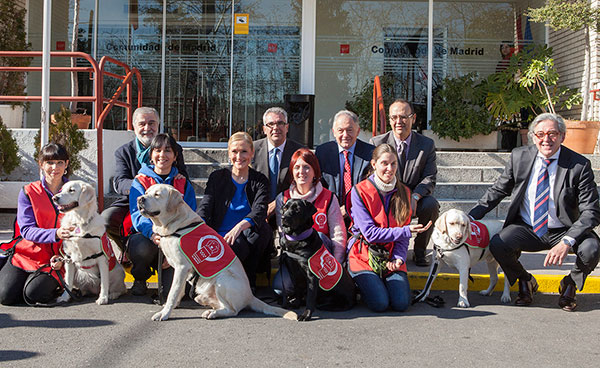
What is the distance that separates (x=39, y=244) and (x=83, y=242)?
20.4 inches

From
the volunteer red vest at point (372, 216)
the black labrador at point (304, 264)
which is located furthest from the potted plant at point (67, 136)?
the volunteer red vest at point (372, 216)

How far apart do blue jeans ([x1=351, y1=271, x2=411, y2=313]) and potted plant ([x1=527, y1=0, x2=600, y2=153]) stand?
6.42 m

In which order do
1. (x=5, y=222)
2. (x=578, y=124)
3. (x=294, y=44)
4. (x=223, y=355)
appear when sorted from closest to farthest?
(x=223, y=355) < (x=5, y=222) < (x=578, y=124) < (x=294, y=44)

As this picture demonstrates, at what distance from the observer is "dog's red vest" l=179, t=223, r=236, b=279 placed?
13.6 feet

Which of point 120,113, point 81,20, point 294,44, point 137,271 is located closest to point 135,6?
point 81,20

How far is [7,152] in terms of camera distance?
7586mm

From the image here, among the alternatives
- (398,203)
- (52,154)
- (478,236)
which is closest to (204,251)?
(52,154)

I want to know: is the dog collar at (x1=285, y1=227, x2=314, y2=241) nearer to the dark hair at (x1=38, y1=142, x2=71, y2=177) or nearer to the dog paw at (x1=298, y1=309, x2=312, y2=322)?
the dog paw at (x1=298, y1=309, x2=312, y2=322)

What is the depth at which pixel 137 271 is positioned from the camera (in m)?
4.84

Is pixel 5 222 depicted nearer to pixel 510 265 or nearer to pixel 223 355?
pixel 223 355

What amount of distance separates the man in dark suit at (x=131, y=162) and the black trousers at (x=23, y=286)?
2.79 ft

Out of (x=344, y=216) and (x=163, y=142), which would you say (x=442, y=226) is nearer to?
(x=344, y=216)

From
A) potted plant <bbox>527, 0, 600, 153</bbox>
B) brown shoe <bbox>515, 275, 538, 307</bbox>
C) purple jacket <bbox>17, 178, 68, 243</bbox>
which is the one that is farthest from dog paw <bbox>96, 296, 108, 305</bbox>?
potted plant <bbox>527, 0, 600, 153</bbox>

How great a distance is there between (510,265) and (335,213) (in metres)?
1.57
